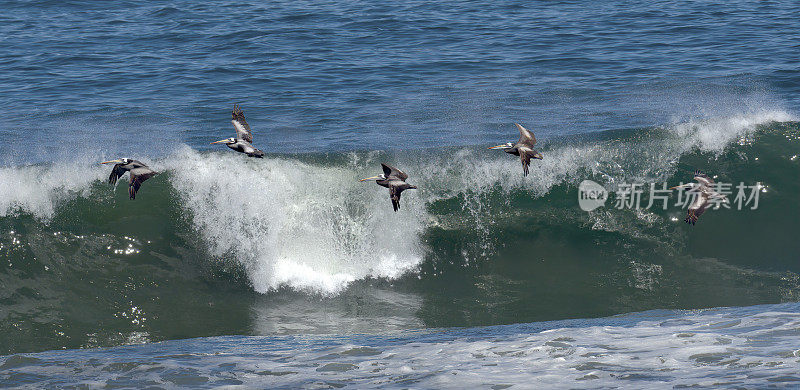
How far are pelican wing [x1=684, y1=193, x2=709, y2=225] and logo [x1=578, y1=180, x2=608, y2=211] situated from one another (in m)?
1.66

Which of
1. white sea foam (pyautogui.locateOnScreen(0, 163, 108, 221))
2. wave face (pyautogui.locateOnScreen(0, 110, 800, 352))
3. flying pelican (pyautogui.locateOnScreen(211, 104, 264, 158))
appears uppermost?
flying pelican (pyautogui.locateOnScreen(211, 104, 264, 158))

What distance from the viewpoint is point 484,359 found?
878cm

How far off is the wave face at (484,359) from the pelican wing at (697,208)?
5.16 feet

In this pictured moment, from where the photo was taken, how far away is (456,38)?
23.0 metres

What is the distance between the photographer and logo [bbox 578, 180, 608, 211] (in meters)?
13.5

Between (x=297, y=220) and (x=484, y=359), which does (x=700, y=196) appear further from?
(x=297, y=220)

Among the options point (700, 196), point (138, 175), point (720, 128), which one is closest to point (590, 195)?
point (700, 196)

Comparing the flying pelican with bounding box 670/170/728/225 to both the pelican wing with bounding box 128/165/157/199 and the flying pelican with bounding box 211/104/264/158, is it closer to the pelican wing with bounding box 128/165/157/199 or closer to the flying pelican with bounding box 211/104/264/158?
the flying pelican with bounding box 211/104/264/158

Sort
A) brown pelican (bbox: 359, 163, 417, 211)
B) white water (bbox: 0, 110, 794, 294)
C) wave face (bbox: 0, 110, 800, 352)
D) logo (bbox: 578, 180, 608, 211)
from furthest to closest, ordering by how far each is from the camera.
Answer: logo (bbox: 578, 180, 608, 211) < white water (bbox: 0, 110, 794, 294) < wave face (bbox: 0, 110, 800, 352) < brown pelican (bbox: 359, 163, 417, 211)

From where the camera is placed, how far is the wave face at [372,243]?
445 inches

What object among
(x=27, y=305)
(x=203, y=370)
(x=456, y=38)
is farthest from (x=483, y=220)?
(x=456, y=38)

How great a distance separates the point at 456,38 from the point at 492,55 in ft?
6.75

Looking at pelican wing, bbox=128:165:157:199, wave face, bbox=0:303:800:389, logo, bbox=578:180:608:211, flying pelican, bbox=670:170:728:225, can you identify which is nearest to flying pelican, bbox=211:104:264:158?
pelican wing, bbox=128:165:157:199

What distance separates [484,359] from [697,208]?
15.6 feet
